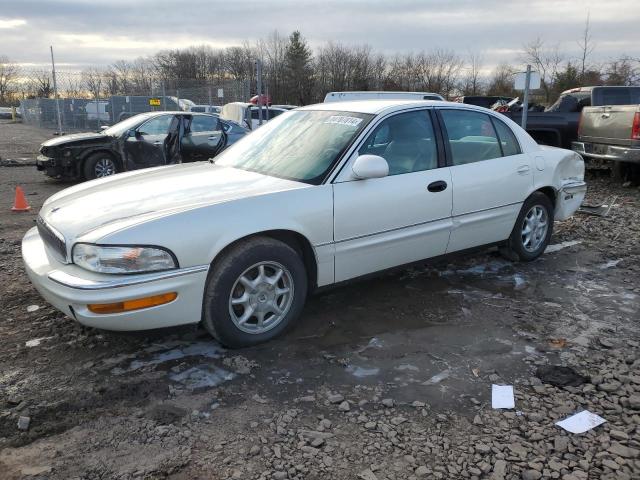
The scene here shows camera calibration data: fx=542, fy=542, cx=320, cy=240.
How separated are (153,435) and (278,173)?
6.64ft

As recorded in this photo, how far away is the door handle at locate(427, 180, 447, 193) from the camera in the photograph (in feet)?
14.1

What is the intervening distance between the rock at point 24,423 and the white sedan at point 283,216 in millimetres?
587

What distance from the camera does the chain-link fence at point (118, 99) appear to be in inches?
817

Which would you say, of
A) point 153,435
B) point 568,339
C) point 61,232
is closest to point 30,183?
point 61,232

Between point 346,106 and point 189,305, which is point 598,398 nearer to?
point 189,305

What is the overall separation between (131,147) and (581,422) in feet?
30.8

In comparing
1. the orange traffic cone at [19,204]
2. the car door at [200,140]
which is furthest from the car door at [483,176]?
the car door at [200,140]

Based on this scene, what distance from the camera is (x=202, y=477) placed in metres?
2.47

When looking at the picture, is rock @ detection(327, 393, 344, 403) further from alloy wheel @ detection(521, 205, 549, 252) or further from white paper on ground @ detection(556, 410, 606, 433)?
alloy wheel @ detection(521, 205, 549, 252)

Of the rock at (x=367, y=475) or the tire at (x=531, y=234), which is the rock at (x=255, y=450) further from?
the tire at (x=531, y=234)

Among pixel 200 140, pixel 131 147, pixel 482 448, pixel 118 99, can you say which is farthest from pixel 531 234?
pixel 118 99

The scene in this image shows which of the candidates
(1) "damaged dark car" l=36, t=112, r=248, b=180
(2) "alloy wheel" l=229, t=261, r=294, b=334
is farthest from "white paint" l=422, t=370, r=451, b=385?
(1) "damaged dark car" l=36, t=112, r=248, b=180

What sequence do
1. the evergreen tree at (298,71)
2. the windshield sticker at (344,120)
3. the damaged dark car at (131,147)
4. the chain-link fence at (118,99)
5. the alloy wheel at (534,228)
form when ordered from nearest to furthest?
Result: the windshield sticker at (344,120)
the alloy wheel at (534,228)
the damaged dark car at (131,147)
the chain-link fence at (118,99)
the evergreen tree at (298,71)

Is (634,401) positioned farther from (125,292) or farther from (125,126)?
(125,126)
